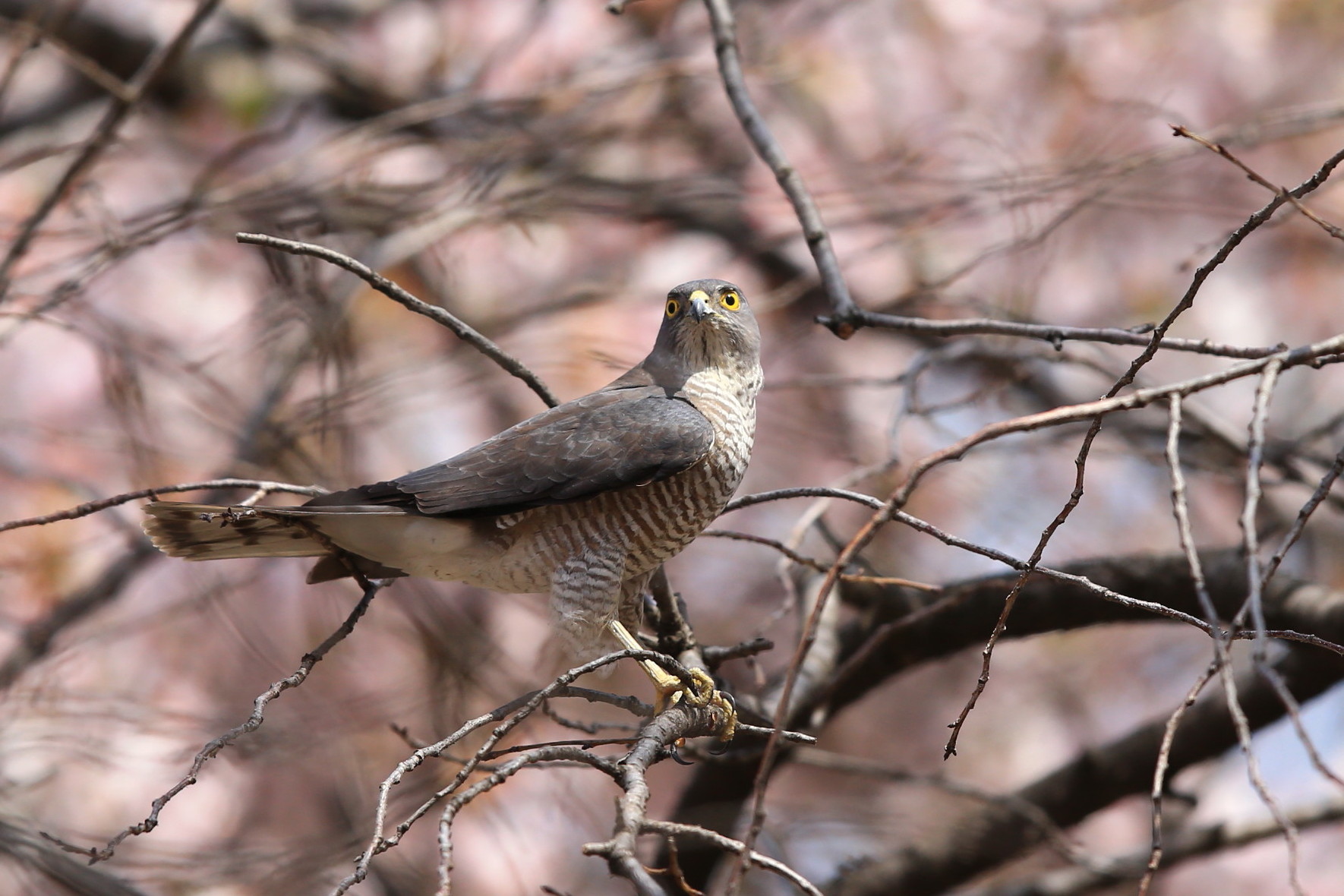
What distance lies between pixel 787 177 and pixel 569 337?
1.80 meters

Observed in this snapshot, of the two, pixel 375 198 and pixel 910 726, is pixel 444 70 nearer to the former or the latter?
pixel 375 198

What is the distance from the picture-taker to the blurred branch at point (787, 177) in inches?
106

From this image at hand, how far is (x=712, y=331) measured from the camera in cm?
350

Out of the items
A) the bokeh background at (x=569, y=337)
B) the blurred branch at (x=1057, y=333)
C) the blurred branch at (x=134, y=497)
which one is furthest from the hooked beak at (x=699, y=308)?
the blurred branch at (x=134, y=497)

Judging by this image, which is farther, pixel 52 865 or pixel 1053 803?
pixel 1053 803

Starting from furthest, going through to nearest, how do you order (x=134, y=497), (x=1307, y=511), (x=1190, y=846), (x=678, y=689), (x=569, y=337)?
(x=569, y=337)
(x=1190, y=846)
(x=678, y=689)
(x=134, y=497)
(x=1307, y=511)

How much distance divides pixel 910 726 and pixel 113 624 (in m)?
4.30

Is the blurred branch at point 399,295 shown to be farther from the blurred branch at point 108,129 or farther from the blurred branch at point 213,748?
the blurred branch at point 108,129

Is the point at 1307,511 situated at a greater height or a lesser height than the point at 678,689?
lesser

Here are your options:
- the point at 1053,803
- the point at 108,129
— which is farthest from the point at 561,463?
the point at 1053,803

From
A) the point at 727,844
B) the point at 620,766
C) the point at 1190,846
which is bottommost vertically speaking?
the point at 727,844

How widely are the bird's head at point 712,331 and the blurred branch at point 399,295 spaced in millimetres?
751

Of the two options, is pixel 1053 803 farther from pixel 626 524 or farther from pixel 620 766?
pixel 620 766

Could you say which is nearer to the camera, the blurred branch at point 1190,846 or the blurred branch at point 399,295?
the blurred branch at point 399,295
